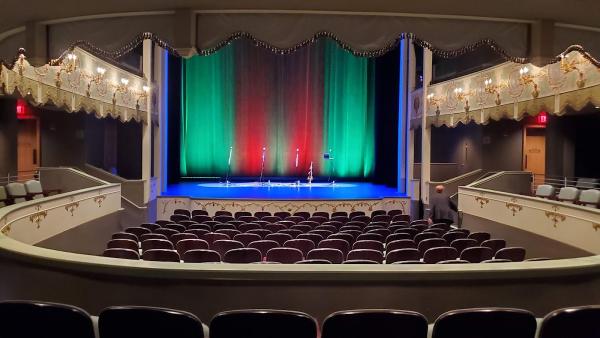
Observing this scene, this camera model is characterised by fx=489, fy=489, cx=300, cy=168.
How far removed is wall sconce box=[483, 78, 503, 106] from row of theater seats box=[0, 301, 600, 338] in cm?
1153

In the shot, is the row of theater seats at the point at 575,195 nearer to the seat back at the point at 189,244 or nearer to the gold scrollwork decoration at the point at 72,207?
the seat back at the point at 189,244

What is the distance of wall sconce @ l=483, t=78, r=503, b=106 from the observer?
1289cm

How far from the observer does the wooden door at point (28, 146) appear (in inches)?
637

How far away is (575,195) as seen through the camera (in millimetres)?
11727

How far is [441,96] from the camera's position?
49.8 feet

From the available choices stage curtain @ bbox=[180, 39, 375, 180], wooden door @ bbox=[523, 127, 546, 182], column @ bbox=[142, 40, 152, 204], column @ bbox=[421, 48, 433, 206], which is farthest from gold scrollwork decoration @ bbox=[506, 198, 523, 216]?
stage curtain @ bbox=[180, 39, 375, 180]

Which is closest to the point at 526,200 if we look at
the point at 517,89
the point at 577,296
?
the point at 517,89

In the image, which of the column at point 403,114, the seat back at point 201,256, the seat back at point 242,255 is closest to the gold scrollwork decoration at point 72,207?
the seat back at point 201,256

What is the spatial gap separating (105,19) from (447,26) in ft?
10.7

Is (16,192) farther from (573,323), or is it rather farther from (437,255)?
(573,323)

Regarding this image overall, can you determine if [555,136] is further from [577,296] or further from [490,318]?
[490,318]

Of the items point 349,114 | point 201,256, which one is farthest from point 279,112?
point 201,256

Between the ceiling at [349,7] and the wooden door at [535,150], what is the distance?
1571 centimetres

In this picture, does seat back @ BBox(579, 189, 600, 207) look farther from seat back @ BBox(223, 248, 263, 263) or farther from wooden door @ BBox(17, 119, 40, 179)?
wooden door @ BBox(17, 119, 40, 179)
